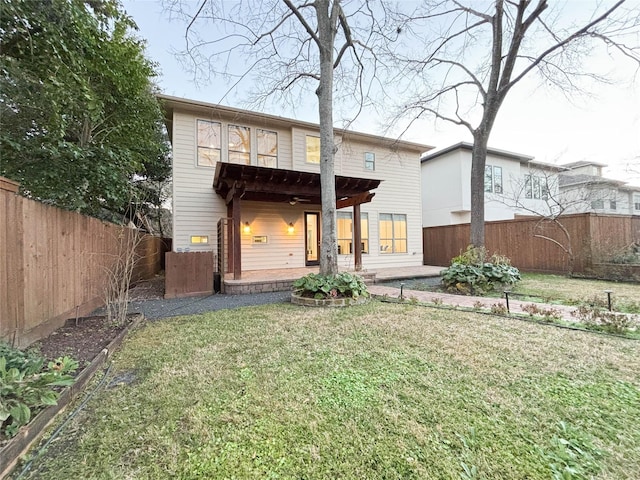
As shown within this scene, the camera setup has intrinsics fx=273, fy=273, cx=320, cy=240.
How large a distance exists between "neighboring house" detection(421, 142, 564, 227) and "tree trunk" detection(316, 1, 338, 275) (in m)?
9.62

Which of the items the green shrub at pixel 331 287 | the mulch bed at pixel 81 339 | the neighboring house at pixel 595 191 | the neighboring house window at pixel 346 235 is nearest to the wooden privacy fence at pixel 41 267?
the mulch bed at pixel 81 339

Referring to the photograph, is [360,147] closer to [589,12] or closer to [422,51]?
[422,51]

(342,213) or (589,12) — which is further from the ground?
(589,12)

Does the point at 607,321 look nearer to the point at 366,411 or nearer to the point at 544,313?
the point at 544,313

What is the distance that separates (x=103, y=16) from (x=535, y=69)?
35.0 feet

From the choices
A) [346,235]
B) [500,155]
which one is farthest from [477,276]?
[500,155]

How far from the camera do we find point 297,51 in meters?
7.58

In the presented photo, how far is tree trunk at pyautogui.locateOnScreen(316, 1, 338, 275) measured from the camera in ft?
19.7

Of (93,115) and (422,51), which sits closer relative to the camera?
(93,115)

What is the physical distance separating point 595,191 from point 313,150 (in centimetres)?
1321

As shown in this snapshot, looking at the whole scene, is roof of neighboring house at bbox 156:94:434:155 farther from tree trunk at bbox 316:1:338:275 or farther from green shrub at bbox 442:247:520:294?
green shrub at bbox 442:247:520:294

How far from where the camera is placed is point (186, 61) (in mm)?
6672

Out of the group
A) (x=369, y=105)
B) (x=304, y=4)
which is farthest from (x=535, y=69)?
(x=304, y=4)

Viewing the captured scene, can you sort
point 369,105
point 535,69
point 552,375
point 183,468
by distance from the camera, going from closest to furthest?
point 183,468 < point 552,375 < point 535,69 < point 369,105
